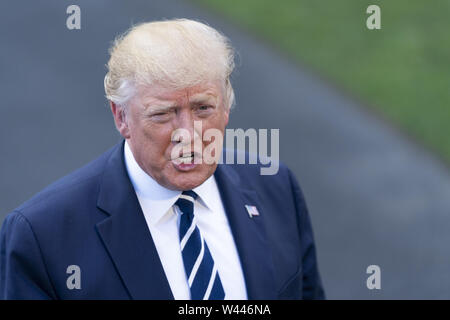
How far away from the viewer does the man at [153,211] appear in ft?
9.08

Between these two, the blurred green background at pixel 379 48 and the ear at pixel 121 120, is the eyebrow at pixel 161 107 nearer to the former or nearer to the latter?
the ear at pixel 121 120

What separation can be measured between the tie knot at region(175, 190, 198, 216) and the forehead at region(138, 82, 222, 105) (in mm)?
426

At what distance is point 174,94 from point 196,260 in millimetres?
642

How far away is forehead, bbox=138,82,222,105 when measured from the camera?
272 cm

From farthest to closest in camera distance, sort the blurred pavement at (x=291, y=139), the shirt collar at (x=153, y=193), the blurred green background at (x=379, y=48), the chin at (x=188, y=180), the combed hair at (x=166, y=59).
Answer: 1. the blurred green background at (x=379, y=48)
2. the blurred pavement at (x=291, y=139)
3. the shirt collar at (x=153, y=193)
4. the chin at (x=188, y=180)
5. the combed hair at (x=166, y=59)

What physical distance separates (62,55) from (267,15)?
238cm

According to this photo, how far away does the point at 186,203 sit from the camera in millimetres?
2986

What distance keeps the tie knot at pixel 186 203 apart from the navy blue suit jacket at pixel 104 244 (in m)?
0.16

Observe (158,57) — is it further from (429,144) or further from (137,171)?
(429,144)

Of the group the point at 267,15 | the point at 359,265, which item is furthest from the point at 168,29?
the point at 267,15

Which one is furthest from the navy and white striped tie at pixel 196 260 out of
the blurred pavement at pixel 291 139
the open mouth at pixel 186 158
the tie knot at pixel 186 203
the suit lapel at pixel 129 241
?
the blurred pavement at pixel 291 139

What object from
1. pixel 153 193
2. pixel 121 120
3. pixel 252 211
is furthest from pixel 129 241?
pixel 252 211

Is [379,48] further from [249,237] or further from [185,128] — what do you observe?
[185,128]

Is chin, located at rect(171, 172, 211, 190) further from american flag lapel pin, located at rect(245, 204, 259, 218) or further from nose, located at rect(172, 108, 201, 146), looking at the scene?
american flag lapel pin, located at rect(245, 204, 259, 218)
